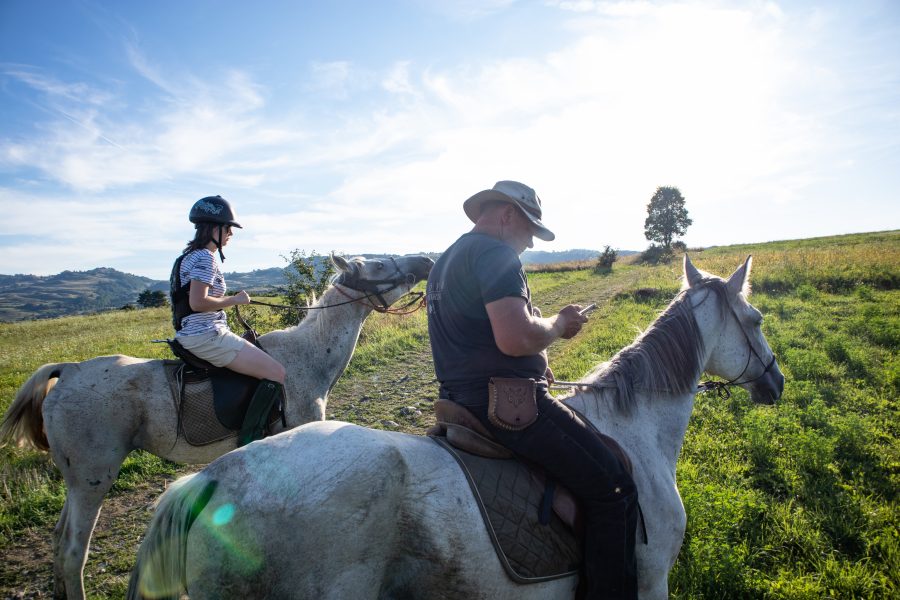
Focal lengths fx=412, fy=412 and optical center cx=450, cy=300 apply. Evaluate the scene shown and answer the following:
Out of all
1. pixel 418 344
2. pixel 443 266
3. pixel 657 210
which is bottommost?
pixel 418 344

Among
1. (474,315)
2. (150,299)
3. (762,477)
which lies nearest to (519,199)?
(474,315)

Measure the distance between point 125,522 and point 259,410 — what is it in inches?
97.3

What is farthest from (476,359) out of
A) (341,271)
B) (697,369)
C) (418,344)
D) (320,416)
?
(418,344)

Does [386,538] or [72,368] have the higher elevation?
[72,368]

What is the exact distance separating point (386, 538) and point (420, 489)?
0.89 ft

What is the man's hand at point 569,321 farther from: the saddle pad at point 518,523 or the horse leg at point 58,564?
the horse leg at point 58,564

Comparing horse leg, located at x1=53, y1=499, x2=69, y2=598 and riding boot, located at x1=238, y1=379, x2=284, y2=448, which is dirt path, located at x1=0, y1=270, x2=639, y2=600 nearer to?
horse leg, located at x1=53, y1=499, x2=69, y2=598

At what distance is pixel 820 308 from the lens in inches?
516

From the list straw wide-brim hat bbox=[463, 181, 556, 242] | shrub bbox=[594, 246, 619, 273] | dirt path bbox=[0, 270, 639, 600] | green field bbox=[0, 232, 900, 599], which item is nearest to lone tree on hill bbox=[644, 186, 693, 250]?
shrub bbox=[594, 246, 619, 273]

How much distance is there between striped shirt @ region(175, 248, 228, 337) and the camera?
3971mm

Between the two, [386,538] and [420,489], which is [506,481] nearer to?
[420,489]

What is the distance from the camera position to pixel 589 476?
2.38 m

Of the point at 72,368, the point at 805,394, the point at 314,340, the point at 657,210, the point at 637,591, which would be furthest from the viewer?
the point at 657,210

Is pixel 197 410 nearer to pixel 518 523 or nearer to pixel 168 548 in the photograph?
pixel 168 548
